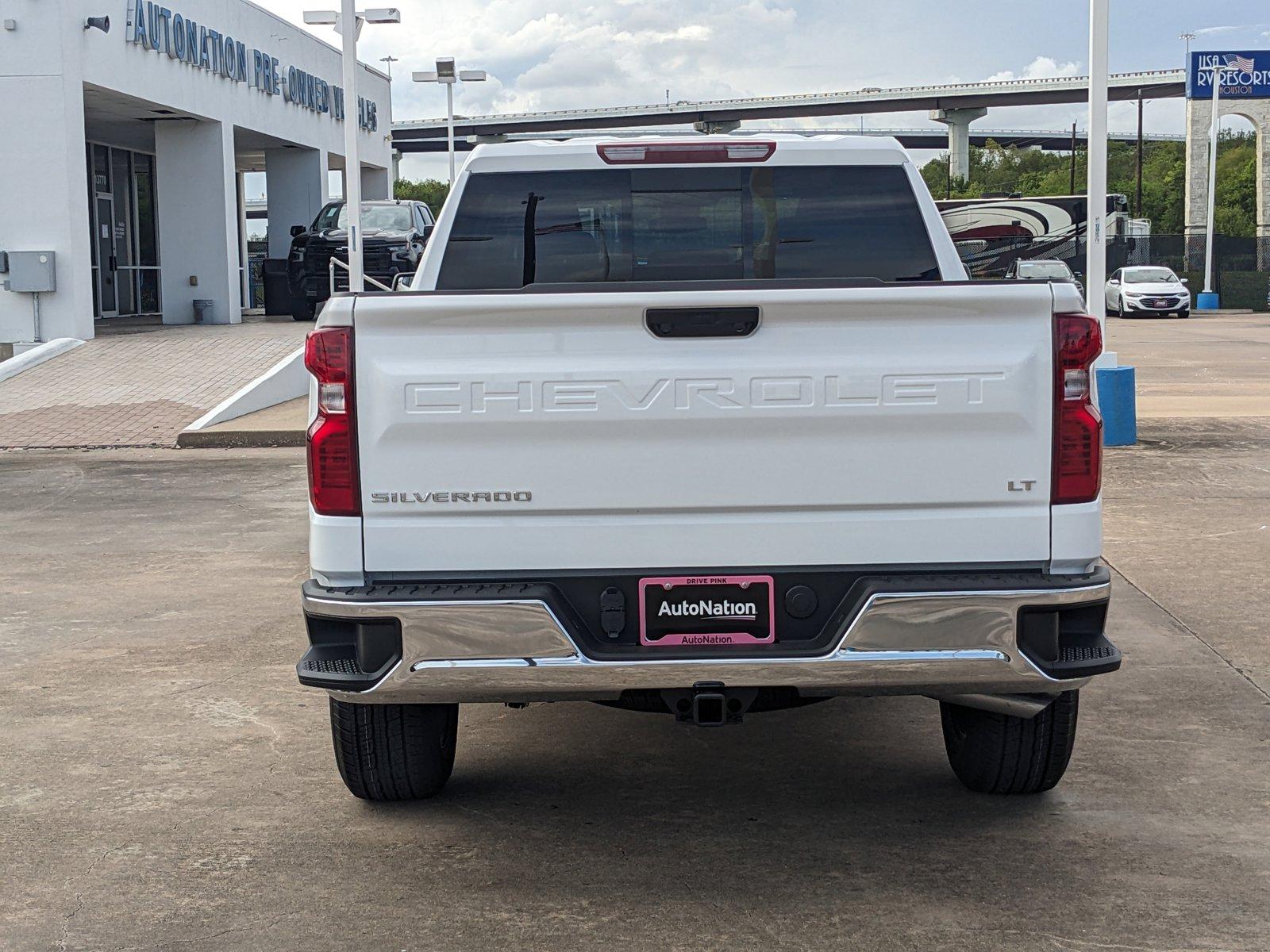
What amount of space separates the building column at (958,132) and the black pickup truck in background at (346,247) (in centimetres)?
9013

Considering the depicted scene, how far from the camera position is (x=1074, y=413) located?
3.94 m

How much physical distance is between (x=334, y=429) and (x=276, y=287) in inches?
1042

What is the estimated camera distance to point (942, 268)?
5336mm

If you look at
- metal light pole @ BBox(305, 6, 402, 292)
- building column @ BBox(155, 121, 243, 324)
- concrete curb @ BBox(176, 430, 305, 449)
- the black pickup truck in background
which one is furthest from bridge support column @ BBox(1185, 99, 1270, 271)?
concrete curb @ BBox(176, 430, 305, 449)

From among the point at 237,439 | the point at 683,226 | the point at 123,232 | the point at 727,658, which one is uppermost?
the point at 123,232

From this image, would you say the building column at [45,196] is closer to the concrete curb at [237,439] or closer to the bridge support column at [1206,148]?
the concrete curb at [237,439]

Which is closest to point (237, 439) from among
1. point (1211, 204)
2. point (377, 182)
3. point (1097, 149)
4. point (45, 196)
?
point (45, 196)

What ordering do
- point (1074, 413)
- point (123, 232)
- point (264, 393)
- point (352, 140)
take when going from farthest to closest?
1. point (123, 232)
2. point (352, 140)
3. point (264, 393)
4. point (1074, 413)

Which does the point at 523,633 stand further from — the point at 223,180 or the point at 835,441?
the point at 223,180

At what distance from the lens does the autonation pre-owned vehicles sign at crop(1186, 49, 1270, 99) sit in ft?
211

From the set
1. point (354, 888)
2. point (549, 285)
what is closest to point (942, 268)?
point (549, 285)

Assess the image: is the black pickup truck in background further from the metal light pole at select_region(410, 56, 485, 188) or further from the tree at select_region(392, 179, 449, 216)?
the tree at select_region(392, 179, 449, 216)

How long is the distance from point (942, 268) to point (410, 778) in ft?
8.05

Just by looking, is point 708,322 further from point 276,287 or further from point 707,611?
point 276,287
